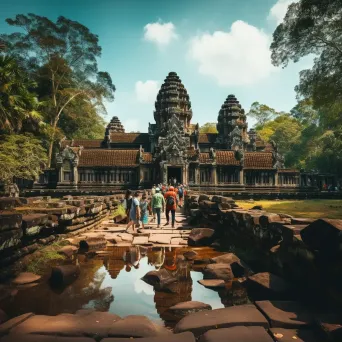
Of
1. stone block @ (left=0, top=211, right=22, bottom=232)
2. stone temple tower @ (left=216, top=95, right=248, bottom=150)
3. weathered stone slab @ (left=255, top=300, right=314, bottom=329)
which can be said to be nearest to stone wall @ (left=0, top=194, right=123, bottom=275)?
stone block @ (left=0, top=211, right=22, bottom=232)

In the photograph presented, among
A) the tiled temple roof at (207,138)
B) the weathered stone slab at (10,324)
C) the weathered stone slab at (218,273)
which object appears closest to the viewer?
the weathered stone slab at (10,324)

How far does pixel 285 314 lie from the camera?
3252mm

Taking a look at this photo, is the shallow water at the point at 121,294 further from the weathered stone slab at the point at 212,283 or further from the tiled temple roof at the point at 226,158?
the tiled temple roof at the point at 226,158

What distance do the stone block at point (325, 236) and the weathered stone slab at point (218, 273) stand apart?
1.74 metres

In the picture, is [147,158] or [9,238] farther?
[147,158]

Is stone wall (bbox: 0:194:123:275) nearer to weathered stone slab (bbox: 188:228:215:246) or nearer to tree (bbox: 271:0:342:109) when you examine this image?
weathered stone slab (bbox: 188:228:215:246)

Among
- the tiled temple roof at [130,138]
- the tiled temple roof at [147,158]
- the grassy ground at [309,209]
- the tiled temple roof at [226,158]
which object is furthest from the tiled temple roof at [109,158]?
the grassy ground at [309,209]

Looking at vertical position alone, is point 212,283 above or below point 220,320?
below

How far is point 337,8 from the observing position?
1656 centimetres

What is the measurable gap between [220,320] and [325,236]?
1551 millimetres

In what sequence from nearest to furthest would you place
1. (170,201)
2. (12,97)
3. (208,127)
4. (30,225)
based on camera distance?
(30,225), (170,201), (12,97), (208,127)

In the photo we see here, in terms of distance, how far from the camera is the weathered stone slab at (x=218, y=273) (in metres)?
4.94

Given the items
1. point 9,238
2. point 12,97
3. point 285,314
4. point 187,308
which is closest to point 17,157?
point 12,97

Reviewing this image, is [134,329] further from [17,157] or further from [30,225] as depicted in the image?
[17,157]
